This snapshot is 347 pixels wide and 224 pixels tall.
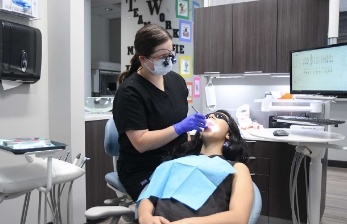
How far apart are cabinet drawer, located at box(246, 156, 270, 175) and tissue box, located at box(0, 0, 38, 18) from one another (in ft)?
6.06

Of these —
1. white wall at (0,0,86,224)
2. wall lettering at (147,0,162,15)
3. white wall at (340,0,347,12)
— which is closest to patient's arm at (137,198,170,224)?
white wall at (0,0,86,224)

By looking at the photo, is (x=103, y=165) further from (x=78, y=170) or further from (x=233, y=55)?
(x=233, y=55)

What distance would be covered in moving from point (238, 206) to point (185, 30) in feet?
11.3

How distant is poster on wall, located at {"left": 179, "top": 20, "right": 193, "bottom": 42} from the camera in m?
4.11

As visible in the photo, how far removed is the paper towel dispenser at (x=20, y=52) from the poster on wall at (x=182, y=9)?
95.6 inches

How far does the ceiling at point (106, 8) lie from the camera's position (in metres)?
5.39

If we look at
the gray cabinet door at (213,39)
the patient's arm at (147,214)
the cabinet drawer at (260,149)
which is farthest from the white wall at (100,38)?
the patient's arm at (147,214)

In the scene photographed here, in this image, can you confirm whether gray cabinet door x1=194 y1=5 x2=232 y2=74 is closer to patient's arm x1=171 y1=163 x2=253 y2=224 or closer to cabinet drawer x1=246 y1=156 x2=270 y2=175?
cabinet drawer x1=246 y1=156 x2=270 y2=175

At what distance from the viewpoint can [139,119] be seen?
1337 millimetres

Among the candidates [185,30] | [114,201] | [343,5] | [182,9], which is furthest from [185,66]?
[114,201]

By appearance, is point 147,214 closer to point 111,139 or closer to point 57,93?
point 111,139

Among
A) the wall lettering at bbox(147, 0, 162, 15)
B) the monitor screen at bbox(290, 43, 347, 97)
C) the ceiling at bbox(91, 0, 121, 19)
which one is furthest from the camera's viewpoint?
the ceiling at bbox(91, 0, 121, 19)

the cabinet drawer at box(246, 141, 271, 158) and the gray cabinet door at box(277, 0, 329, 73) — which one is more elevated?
the gray cabinet door at box(277, 0, 329, 73)

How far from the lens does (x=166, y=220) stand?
1.03 metres
